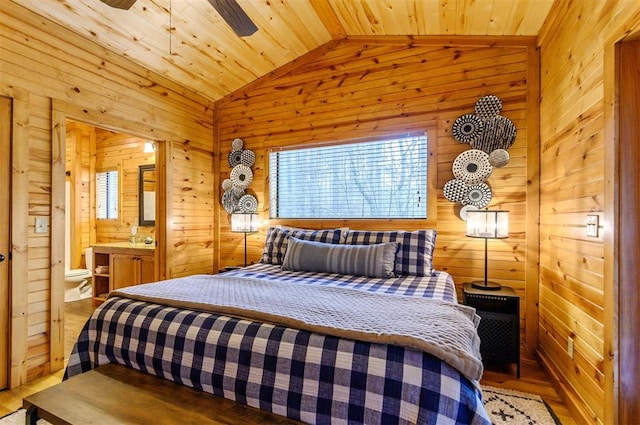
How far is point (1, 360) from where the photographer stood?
87.3 inches

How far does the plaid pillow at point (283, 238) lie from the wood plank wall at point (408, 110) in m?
0.47

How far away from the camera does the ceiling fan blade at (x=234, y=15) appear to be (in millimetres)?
1896

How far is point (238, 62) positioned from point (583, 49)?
9.78ft

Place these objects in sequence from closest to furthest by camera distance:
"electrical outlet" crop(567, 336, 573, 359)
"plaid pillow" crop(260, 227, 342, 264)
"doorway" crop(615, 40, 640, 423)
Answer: "doorway" crop(615, 40, 640, 423) < "electrical outlet" crop(567, 336, 573, 359) < "plaid pillow" crop(260, 227, 342, 264)

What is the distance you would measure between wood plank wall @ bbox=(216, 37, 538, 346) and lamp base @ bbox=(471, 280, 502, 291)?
182 mm

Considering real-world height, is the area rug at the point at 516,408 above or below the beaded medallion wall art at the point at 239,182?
below

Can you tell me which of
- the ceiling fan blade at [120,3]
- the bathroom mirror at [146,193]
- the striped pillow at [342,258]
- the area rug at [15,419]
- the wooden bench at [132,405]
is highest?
the ceiling fan blade at [120,3]

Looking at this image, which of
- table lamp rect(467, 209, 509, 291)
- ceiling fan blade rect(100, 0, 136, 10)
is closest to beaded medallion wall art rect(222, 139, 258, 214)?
ceiling fan blade rect(100, 0, 136, 10)

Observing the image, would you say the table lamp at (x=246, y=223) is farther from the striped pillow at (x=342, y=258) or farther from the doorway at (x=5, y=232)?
the doorway at (x=5, y=232)

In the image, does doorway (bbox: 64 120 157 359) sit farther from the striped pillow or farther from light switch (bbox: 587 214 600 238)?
light switch (bbox: 587 214 600 238)

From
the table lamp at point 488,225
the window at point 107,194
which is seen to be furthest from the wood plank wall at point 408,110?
the window at point 107,194

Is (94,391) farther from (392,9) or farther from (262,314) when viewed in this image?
(392,9)

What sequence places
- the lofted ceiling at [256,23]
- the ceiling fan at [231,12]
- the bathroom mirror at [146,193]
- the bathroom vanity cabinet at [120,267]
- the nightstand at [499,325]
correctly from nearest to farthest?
1. the ceiling fan at [231,12]
2. the nightstand at [499,325]
3. the lofted ceiling at [256,23]
4. the bathroom vanity cabinet at [120,267]
5. the bathroom mirror at [146,193]

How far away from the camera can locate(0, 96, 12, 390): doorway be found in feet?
7.25
